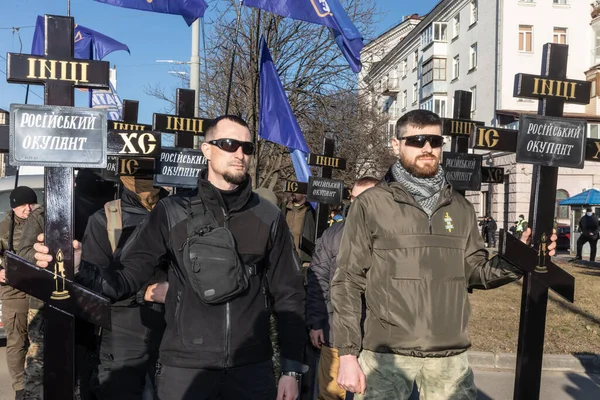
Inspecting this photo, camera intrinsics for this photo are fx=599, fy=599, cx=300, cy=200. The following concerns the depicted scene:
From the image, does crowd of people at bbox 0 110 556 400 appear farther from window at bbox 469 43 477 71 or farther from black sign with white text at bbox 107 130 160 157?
window at bbox 469 43 477 71

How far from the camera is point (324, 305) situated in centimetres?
450

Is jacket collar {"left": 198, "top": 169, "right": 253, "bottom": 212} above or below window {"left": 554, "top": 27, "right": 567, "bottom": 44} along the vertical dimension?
below

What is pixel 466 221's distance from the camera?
3.12m

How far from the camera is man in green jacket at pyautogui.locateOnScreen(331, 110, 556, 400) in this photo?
2.91 meters

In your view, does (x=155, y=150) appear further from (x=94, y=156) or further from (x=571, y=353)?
(x=571, y=353)

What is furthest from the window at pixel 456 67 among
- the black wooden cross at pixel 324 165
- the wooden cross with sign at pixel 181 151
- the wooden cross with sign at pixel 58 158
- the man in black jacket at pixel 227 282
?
the man in black jacket at pixel 227 282

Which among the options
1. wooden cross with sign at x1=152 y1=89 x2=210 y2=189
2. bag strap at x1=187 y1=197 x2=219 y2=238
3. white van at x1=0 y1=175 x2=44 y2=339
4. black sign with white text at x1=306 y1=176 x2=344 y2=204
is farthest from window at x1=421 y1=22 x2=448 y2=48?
bag strap at x1=187 y1=197 x2=219 y2=238

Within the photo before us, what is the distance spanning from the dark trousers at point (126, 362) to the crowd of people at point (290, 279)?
2.48 ft

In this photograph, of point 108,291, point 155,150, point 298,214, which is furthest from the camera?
point 298,214

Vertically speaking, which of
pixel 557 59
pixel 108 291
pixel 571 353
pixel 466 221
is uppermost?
pixel 557 59

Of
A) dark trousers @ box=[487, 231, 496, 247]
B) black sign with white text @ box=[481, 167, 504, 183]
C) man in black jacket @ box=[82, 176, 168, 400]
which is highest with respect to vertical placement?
black sign with white text @ box=[481, 167, 504, 183]

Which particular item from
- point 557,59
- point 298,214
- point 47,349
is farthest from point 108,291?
point 298,214

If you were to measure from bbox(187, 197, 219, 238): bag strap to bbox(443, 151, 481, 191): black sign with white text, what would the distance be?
4.70 meters

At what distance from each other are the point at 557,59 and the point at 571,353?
3.73 metres
